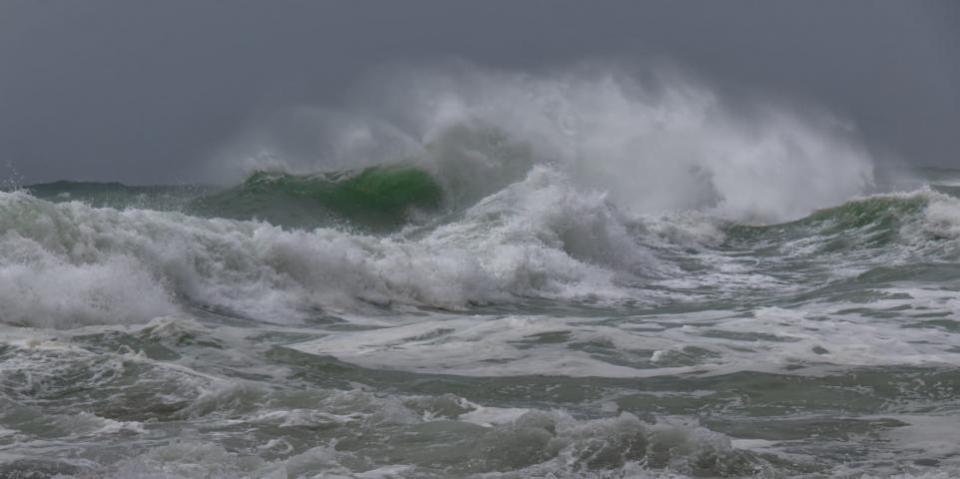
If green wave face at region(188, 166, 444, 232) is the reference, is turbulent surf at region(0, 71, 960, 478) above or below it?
below

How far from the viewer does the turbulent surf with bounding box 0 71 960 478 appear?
220 inches

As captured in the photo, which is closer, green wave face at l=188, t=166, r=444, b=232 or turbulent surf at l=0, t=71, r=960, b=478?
turbulent surf at l=0, t=71, r=960, b=478

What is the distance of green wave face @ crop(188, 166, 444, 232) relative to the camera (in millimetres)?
22484

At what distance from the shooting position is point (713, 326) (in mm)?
11133

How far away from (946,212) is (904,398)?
49.3 feet

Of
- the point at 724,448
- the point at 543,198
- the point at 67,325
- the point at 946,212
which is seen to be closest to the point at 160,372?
the point at 67,325

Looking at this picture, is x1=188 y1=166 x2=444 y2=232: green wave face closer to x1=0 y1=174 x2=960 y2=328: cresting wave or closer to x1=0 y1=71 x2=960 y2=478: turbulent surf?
x1=0 y1=71 x2=960 y2=478: turbulent surf

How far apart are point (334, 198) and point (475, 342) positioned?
49.2 ft

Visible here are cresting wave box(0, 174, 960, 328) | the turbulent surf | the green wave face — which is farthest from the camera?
the green wave face

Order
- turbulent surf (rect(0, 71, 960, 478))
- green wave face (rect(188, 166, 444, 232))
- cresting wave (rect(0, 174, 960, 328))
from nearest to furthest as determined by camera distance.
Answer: turbulent surf (rect(0, 71, 960, 478))
cresting wave (rect(0, 174, 960, 328))
green wave face (rect(188, 166, 444, 232))

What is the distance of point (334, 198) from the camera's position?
24000 millimetres

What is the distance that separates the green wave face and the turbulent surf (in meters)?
0.14

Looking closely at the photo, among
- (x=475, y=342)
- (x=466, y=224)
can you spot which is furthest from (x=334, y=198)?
(x=475, y=342)

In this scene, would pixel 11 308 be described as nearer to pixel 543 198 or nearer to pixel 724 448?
pixel 724 448
